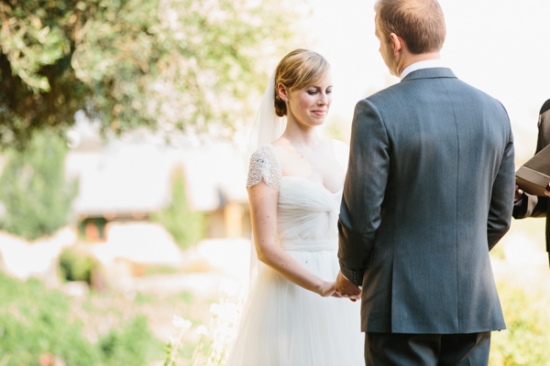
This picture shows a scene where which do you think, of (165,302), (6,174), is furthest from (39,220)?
(165,302)

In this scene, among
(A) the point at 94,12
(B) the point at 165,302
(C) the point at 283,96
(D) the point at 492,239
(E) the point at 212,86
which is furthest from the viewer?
(B) the point at 165,302

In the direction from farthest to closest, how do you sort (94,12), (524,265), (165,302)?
1. (165,302)
2. (524,265)
3. (94,12)

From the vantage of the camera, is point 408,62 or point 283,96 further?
point 283,96

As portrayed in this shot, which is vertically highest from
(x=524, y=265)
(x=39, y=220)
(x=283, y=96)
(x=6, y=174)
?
(x=283, y=96)

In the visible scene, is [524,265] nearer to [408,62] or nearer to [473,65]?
[473,65]

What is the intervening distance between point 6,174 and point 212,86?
3271 cm

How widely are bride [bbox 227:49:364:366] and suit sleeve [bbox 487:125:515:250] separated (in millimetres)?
825

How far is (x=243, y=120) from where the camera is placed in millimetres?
7316

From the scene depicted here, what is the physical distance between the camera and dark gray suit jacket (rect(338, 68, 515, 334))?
2141 millimetres

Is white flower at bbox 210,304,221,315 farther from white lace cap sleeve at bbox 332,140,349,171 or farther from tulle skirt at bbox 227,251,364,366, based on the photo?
white lace cap sleeve at bbox 332,140,349,171

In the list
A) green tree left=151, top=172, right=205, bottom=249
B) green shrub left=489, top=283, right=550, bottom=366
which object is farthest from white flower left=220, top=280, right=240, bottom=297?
green tree left=151, top=172, right=205, bottom=249

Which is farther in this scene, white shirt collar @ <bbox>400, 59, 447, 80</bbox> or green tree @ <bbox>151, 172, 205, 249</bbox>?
green tree @ <bbox>151, 172, 205, 249</bbox>

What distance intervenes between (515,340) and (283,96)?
10.2 ft

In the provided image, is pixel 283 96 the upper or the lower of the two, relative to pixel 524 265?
upper
